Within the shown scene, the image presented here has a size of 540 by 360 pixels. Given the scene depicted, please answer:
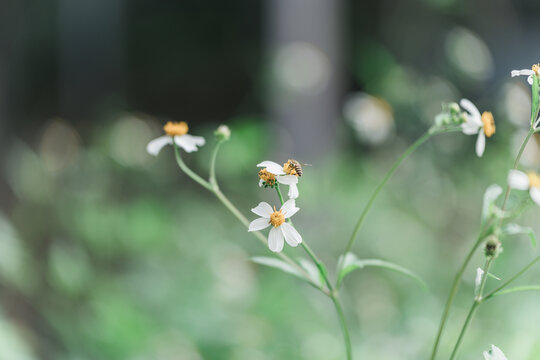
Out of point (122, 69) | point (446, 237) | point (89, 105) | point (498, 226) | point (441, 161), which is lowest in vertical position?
point (498, 226)

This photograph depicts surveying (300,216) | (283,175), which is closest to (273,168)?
(283,175)

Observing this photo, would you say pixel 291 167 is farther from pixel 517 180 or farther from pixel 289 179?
pixel 517 180

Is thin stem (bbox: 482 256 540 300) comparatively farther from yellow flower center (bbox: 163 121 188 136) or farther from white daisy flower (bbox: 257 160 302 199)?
yellow flower center (bbox: 163 121 188 136)

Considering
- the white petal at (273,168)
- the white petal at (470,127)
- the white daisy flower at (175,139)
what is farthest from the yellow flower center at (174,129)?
the white petal at (470,127)

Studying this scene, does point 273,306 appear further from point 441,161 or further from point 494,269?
point 441,161

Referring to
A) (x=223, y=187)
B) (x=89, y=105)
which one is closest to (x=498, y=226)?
(x=223, y=187)

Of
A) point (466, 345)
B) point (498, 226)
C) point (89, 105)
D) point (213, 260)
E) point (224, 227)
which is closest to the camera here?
point (498, 226)
